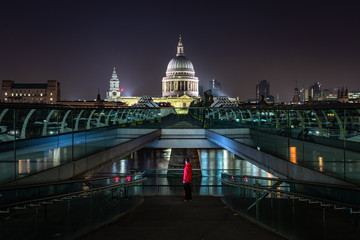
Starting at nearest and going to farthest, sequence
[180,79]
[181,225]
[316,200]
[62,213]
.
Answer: [316,200], [62,213], [181,225], [180,79]

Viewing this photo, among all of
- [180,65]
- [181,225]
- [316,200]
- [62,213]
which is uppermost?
[180,65]

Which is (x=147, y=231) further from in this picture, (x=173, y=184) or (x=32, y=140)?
(x=173, y=184)

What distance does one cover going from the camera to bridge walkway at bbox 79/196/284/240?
702cm

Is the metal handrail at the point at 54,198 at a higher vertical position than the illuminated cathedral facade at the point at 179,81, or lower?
lower

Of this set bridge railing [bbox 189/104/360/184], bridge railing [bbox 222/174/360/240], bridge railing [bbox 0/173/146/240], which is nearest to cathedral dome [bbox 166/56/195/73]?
bridge railing [bbox 189/104/360/184]

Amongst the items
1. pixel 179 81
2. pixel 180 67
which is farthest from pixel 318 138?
pixel 180 67

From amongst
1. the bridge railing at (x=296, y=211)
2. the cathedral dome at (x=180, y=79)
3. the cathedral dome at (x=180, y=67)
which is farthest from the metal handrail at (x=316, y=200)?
the cathedral dome at (x=180, y=67)

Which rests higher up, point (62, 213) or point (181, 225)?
point (62, 213)

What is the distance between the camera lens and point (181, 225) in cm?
789

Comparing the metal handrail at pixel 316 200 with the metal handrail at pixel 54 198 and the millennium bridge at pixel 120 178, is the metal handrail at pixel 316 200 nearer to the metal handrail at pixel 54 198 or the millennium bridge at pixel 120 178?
the millennium bridge at pixel 120 178

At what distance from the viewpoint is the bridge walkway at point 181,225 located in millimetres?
7016

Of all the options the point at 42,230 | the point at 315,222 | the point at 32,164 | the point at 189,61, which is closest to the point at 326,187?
the point at 315,222

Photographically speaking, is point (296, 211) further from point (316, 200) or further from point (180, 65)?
point (180, 65)

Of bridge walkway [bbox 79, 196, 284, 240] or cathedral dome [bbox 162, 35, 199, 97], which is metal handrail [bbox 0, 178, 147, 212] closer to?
bridge walkway [bbox 79, 196, 284, 240]
